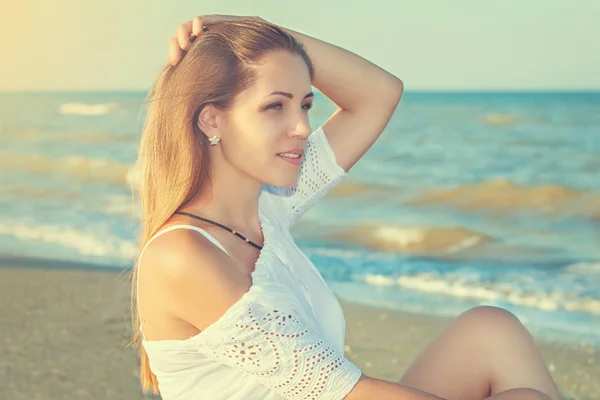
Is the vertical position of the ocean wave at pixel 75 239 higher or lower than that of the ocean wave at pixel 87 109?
higher

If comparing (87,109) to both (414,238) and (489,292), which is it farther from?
(489,292)

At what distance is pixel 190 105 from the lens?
2486 mm

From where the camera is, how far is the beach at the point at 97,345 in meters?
4.75

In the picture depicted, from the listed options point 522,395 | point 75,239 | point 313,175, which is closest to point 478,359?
point 522,395

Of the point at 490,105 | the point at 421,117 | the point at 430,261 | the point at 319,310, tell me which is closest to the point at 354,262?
the point at 430,261

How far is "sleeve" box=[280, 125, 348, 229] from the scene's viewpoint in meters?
3.09

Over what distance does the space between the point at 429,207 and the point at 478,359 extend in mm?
9308

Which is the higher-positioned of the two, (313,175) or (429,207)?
(313,175)

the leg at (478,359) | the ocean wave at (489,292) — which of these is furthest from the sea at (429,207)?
the leg at (478,359)

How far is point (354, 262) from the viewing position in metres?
8.23

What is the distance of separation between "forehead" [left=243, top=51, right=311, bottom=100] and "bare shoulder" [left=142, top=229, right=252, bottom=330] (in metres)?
0.46

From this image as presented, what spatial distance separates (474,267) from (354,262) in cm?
109

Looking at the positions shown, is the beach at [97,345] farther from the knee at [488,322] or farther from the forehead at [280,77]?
the forehead at [280,77]

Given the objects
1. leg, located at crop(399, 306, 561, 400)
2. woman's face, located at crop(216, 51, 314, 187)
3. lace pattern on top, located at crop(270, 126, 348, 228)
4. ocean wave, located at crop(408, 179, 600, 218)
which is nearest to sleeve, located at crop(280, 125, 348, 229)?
lace pattern on top, located at crop(270, 126, 348, 228)
